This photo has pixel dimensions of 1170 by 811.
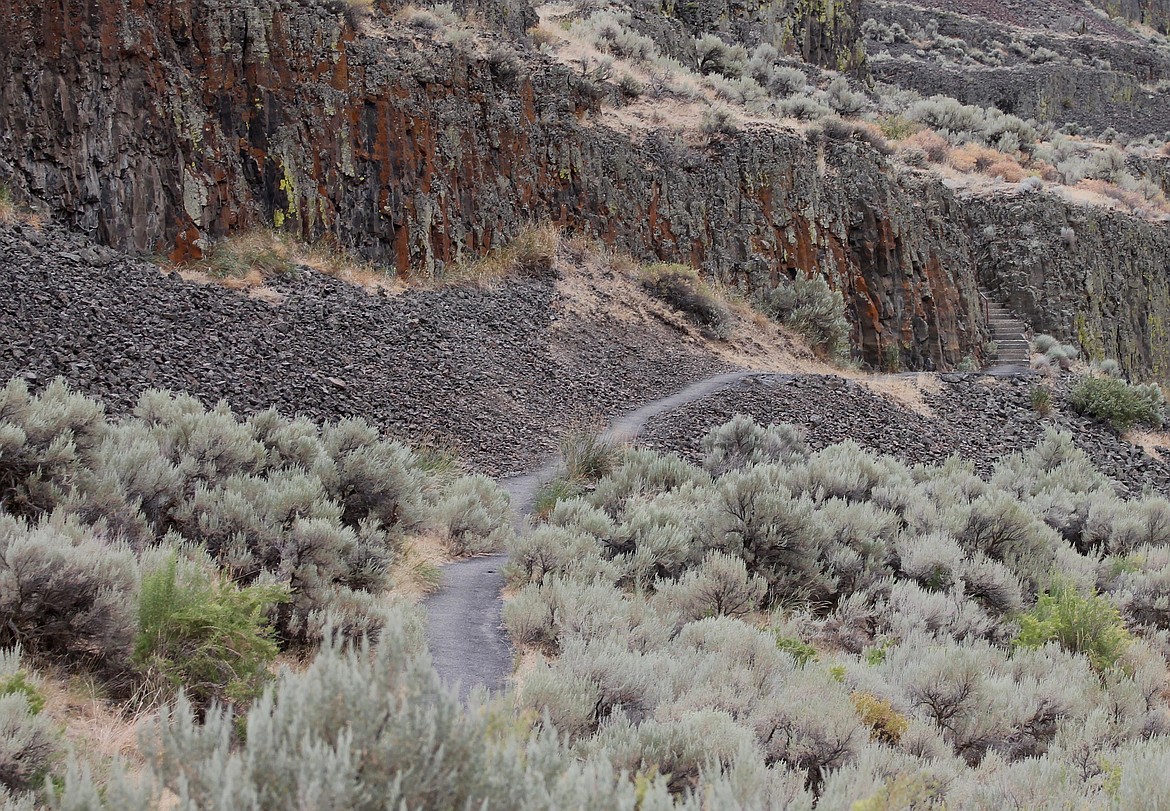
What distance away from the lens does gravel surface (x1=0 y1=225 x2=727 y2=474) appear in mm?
7902

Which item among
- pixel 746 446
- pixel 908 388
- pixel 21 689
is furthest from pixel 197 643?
pixel 908 388

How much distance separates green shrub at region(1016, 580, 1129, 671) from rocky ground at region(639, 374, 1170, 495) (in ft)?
18.3

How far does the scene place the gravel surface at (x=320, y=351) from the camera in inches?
311

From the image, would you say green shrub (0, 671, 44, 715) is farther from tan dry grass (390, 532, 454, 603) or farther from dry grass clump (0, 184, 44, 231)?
dry grass clump (0, 184, 44, 231)

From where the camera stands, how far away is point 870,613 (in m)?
5.50

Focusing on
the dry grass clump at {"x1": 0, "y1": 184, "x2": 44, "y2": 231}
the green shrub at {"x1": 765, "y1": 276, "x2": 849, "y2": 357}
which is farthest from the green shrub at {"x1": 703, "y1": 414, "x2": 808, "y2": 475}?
the green shrub at {"x1": 765, "y1": 276, "x2": 849, "y2": 357}

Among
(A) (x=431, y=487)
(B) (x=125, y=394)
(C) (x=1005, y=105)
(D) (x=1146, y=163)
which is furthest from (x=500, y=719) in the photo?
(C) (x=1005, y=105)

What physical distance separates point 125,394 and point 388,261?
6216 mm

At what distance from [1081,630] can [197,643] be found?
526 cm

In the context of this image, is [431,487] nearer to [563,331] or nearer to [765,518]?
[765,518]

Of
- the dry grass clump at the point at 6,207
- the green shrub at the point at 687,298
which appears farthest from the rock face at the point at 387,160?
the green shrub at the point at 687,298

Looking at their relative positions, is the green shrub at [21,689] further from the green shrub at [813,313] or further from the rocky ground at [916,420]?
the green shrub at [813,313]

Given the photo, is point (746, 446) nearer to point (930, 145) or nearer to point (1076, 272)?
point (1076, 272)

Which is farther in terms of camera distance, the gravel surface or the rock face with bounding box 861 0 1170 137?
the rock face with bounding box 861 0 1170 137
